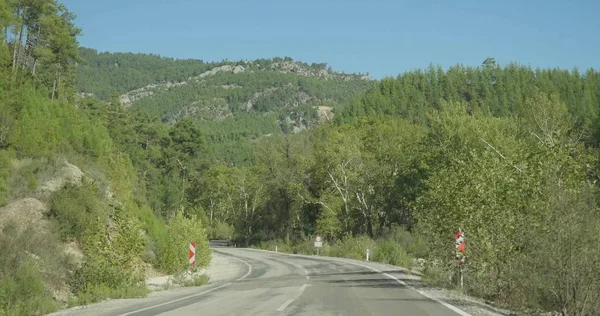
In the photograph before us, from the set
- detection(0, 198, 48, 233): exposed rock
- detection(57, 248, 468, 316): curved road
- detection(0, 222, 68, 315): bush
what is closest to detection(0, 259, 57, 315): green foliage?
detection(0, 222, 68, 315): bush

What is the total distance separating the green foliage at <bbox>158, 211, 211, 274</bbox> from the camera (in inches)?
1188

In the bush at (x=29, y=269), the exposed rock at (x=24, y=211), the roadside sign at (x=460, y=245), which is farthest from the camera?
the exposed rock at (x=24, y=211)

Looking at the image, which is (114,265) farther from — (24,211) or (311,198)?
(311,198)

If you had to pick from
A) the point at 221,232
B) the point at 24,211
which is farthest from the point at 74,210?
the point at 221,232

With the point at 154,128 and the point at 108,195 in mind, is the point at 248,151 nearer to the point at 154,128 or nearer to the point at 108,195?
the point at 154,128

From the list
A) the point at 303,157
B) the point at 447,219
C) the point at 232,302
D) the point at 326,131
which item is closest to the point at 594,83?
the point at 326,131

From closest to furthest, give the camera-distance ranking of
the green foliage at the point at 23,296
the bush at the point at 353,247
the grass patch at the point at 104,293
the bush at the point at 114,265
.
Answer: the green foliage at the point at 23,296 < the grass patch at the point at 104,293 < the bush at the point at 114,265 < the bush at the point at 353,247

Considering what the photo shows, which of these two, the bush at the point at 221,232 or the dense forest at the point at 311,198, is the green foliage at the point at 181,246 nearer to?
the dense forest at the point at 311,198

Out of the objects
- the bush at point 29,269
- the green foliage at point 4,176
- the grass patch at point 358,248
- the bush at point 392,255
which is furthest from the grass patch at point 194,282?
the bush at point 392,255

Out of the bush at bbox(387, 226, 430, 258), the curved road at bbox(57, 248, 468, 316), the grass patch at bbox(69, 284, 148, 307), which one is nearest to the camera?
the curved road at bbox(57, 248, 468, 316)

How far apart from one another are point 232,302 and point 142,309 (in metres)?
2.54

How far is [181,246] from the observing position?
1188 inches

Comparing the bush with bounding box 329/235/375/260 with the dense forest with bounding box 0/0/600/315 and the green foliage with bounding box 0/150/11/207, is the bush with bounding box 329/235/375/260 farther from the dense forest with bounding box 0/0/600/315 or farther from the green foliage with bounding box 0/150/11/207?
the green foliage with bounding box 0/150/11/207

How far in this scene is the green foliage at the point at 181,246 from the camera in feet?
99.0
